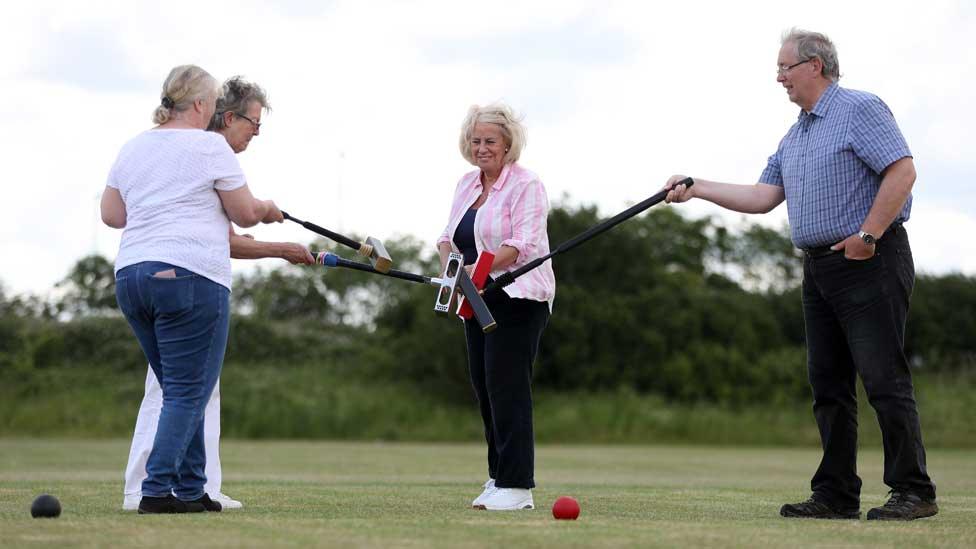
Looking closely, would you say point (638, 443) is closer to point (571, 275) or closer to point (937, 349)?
point (571, 275)

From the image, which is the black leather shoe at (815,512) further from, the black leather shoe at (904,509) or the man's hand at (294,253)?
the man's hand at (294,253)

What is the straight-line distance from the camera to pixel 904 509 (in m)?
5.27

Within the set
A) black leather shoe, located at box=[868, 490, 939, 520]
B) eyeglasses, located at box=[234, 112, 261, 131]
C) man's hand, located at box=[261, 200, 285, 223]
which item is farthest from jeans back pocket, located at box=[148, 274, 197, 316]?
black leather shoe, located at box=[868, 490, 939, 520]

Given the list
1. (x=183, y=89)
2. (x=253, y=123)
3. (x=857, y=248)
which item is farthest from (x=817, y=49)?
(x=183, y=89)

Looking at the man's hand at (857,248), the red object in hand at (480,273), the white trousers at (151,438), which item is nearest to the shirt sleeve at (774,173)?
the man's hand at (857,248)

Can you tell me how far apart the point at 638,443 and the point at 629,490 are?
14.5 m

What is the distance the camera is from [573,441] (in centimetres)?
2225

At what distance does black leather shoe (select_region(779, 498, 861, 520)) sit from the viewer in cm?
552

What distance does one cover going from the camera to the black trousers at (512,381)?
584 centimetres

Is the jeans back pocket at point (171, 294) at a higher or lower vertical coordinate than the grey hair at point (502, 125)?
lower

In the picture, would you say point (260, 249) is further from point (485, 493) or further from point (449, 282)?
point (485, 493)

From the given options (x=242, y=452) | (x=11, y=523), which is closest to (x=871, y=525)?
(x=11, y=523)

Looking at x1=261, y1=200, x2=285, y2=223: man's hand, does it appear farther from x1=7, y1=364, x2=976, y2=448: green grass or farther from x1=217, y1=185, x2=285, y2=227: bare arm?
x1=7, y1=364, x2=976, y2=448: green grass

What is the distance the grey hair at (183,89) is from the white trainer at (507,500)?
7.06 ft
